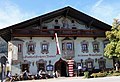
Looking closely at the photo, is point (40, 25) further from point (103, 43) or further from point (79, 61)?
point (103, 43)

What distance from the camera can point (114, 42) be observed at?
30422 mm

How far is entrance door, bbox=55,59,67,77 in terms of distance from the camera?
101 feet

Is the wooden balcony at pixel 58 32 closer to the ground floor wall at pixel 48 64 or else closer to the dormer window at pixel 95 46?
the dormer window at pixel 95 46

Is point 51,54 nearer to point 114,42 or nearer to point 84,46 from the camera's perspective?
point 84,46

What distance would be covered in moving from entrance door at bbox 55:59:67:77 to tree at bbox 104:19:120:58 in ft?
18.6

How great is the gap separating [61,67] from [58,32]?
15.3 ft

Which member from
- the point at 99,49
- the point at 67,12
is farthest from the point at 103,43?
the point at 67,12

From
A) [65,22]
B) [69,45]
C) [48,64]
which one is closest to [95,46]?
[69,45]

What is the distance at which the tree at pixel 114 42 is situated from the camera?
29578 mm

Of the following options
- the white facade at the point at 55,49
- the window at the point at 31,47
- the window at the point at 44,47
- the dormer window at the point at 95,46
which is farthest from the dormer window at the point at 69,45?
the window at the point at 31,47

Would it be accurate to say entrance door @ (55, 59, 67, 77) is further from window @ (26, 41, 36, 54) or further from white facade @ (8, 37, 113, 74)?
window @ (26, 41, 36, 54)

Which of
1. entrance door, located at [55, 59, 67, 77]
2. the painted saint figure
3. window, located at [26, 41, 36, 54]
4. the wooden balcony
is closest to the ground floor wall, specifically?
entrance door, located at [55, 59, 67, 77]

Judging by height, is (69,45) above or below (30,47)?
above

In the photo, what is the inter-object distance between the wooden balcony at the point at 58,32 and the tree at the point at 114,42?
1.94 meters
